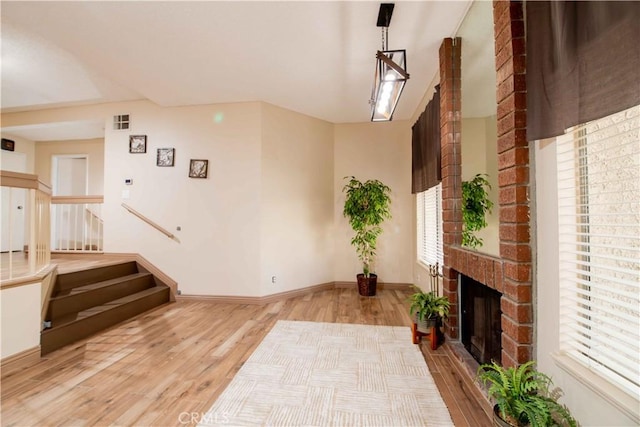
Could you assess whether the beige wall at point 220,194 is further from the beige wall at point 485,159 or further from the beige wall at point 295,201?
the beige wall at point 485,159

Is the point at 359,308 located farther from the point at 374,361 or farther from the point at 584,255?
the point at 584,255

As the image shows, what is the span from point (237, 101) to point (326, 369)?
151 inches

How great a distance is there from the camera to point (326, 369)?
228cm

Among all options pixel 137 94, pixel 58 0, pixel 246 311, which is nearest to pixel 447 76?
pixel 58 0

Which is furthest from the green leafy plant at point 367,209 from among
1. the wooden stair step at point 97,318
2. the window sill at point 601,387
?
the wooden stair step at point 97,318

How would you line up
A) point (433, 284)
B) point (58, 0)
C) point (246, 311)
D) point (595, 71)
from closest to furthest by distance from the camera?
point (595, 71) < point (58, 0) < point (433, 284) < point (246, 311)

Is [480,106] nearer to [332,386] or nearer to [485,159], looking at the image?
[485,159]

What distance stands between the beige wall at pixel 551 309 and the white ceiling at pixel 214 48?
66.4 inches

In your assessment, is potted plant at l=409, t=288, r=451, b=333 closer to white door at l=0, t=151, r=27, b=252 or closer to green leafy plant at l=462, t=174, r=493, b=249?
green leafy plant at l=462, t=174, r=493, b=249

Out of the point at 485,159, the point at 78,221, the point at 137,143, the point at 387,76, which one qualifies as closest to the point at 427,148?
the point at 485,159

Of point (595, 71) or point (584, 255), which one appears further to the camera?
point (584, 255)

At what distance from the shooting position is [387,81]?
2.05m

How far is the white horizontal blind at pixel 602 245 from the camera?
1051 millimetres

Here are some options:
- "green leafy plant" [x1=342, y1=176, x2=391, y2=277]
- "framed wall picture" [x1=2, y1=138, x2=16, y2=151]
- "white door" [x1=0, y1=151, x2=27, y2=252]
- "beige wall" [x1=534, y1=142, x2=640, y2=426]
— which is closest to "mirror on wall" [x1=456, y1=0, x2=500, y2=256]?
"beige wall" [x1=534, y1=142, x2=640, y2=426]
